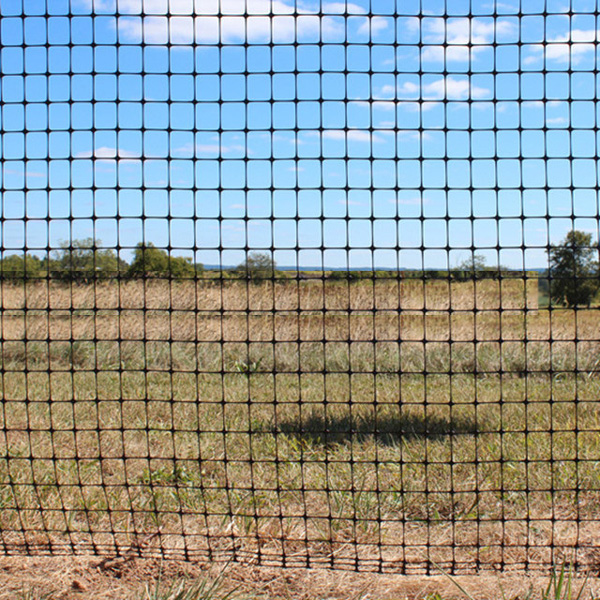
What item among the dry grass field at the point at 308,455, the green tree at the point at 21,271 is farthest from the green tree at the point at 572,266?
the green tree at the point at 21,271

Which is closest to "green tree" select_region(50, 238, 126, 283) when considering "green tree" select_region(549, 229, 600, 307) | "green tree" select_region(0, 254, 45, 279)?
"green tree" select_region(0, 254, 45, 279)

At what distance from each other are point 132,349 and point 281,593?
17.7 feet

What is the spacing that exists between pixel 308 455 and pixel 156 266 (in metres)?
8.41

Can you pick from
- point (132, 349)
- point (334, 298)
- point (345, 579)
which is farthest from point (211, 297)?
point (345, 579)

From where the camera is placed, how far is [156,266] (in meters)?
11.5

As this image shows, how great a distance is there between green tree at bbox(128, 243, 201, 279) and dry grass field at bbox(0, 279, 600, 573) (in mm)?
169

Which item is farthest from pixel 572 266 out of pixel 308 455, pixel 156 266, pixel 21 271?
pixel 156 266

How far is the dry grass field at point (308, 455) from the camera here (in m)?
2.50

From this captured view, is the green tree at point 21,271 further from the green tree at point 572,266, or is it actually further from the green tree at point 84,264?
the green tree at point 572,266

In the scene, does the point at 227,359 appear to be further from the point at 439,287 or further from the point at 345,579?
the point at 345,579

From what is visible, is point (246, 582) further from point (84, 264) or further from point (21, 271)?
point (84, 264)

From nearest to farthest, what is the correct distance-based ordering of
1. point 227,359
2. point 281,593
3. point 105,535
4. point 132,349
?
point 281,593 → point 105,535 → point 227,359 → point 132,349

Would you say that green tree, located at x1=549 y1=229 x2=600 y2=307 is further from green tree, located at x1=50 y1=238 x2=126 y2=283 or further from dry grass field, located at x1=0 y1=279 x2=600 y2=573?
green tree, located at x1=50 y1=238 x2=126 y2=283

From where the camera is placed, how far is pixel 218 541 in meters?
2.59
